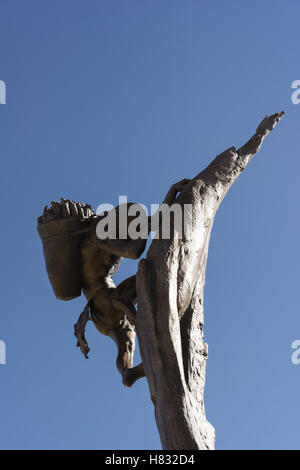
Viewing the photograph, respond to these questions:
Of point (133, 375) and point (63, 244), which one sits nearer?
point (133, 375)

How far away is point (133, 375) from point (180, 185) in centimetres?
190

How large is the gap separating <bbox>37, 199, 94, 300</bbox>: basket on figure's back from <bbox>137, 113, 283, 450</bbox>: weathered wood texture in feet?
3.54

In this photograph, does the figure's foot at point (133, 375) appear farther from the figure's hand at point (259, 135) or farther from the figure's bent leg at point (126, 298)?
the figure's hand at point (259, 135)

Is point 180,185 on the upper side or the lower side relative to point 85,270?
upper

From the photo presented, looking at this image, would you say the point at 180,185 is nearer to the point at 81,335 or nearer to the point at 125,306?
the point at 125,306

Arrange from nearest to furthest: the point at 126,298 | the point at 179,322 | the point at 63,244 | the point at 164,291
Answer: the point at 164,291
the point at 179,322
the point at 126,298
the point at 63,244

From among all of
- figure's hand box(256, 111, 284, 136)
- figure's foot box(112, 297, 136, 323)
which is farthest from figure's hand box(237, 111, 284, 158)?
figure's foot box(112, 297, 136, 323)

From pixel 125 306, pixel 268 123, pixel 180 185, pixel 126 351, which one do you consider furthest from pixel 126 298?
pixel 268 123

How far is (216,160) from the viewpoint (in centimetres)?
782

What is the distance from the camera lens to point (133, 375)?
7219 millimetres

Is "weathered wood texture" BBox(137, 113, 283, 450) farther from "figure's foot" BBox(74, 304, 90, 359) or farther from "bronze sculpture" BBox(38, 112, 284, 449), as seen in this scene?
"figure's foot" BBox(74, 304, 90, 359)

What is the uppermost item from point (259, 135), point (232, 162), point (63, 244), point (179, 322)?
point (259, 135)

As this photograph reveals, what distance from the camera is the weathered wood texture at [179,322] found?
6117 millimetres
